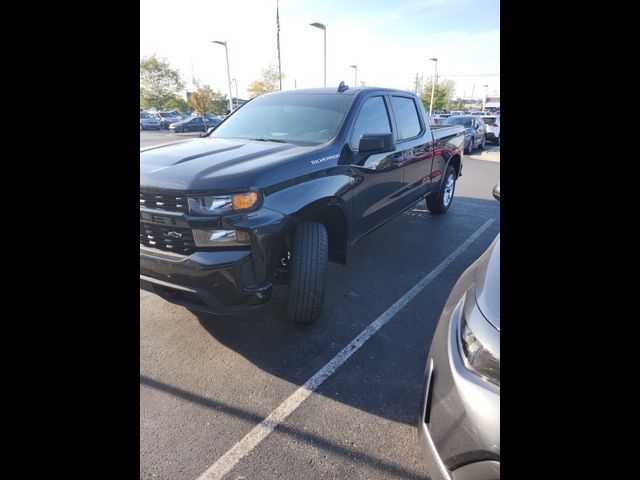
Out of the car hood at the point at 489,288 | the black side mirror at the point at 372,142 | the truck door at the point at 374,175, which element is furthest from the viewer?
the truck door at the point at 374,175

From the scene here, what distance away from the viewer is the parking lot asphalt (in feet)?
6.23

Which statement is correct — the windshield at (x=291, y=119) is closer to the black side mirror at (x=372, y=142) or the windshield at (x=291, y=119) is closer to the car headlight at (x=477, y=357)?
the black side mirror at (x=372, y=142)

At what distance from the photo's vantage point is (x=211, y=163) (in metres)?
2.62

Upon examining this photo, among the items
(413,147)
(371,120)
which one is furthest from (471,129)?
(371,120)

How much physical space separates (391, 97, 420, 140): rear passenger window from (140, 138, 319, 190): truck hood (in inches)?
67.7

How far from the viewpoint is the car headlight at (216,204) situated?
2328 millimetres

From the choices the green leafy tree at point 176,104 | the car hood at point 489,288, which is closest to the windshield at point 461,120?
the car hood at point 489,288

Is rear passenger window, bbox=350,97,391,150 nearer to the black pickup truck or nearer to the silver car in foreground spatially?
the black pickup truck

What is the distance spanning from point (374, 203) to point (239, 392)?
6.87 ft

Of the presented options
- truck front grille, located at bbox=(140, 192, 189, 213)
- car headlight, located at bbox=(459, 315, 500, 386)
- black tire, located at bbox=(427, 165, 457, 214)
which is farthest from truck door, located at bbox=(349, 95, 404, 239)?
black tire, located at bbox=(427, 165, 457, 214)

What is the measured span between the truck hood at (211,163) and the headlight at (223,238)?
0.88ft

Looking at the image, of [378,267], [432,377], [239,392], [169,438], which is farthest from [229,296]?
[378,267]
